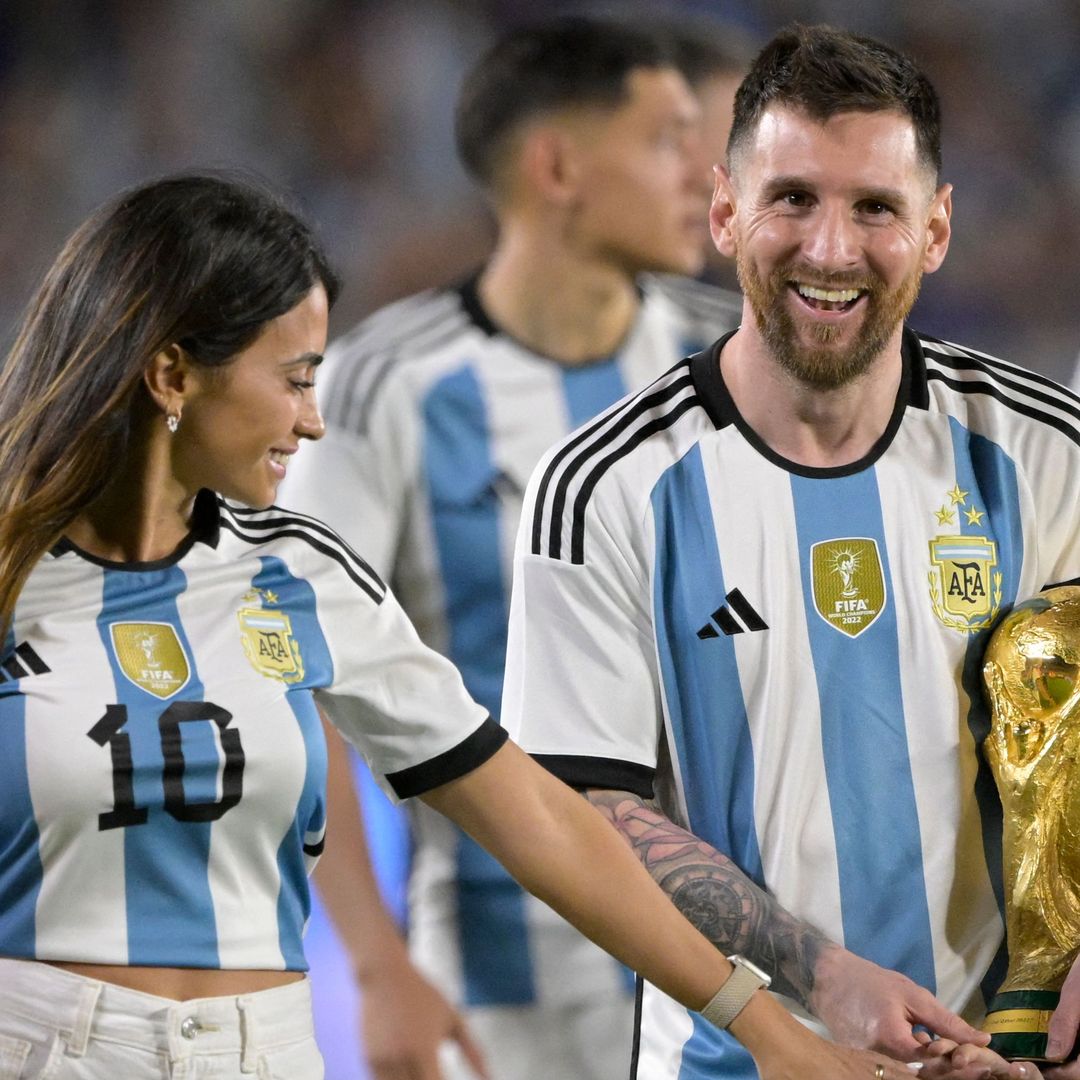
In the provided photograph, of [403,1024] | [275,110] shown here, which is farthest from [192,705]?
[275,110]

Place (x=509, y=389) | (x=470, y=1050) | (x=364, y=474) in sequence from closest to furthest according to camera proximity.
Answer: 1. (x=470, y=1050)
2. (x=364, y=474)
3. (x=509, y=389)

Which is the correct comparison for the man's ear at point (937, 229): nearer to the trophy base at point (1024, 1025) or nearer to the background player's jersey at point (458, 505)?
the trophy base at point (1024, 1025)

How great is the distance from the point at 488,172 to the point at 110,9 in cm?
85

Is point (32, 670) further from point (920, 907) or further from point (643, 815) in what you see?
point (920, 907)

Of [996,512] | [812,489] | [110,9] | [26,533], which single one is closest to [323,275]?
[26,533]

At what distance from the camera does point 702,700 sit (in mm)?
1854

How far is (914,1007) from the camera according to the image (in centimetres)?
168

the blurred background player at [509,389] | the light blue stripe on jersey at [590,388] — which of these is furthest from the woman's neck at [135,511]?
the light blue stripe on jersey at [590,388]

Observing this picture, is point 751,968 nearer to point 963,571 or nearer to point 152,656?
point 963,571

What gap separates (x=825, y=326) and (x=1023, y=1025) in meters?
0.71

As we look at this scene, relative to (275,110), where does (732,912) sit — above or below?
below

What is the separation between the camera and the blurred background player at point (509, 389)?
10.3 ft

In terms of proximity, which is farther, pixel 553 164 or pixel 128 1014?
pixel 553 164

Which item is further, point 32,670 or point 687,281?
point 687,281
